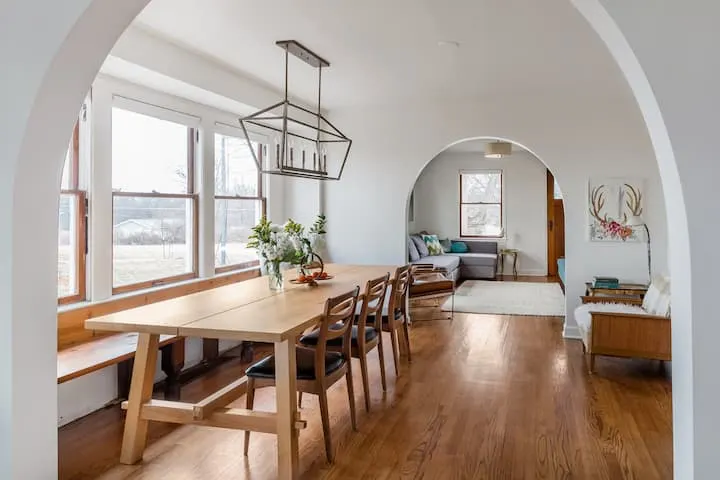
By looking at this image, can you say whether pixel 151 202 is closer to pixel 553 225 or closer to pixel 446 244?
pixel 446 244

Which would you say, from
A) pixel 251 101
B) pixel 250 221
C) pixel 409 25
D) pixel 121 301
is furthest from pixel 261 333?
pixel 250 221

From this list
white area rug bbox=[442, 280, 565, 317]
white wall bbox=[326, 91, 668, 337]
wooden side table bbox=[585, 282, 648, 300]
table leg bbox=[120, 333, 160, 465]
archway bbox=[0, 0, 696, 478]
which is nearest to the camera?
archway bbox=[0, 0, 696, 478]

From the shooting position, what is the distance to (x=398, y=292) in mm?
4457

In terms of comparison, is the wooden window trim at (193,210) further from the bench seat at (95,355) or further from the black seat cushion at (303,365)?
the black seat cushion at (303,365)

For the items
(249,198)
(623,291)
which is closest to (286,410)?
(249,198)

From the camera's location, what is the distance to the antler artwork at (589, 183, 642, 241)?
5445mm

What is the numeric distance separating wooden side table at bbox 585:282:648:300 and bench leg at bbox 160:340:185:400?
12.4ft

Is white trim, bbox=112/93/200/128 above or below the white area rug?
above

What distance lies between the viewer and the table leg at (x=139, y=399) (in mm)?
2887

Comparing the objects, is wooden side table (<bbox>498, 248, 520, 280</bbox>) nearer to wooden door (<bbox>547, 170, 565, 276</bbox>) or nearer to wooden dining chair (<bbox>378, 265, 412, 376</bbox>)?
wooden door (<bbox>547, 170, 565, 276</bbox>)

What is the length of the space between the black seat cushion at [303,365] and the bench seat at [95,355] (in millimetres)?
837

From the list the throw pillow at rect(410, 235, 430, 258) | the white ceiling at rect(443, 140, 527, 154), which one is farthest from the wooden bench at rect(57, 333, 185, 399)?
the white ceiling at rect(443, 140, 527, 154)

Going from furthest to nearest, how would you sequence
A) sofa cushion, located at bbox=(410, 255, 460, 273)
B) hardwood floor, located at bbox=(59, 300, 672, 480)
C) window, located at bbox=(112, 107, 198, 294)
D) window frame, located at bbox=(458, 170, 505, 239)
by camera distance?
1. window frame, located at bbox=(458, 170, 505, 239)
2. sofa cushion, located at bbox=(410, 255, 460, 273)
3. window, located at bbox=(112, 107, 198, 294)
4. hardwood floor, located at bbox=(59, 300, 672, 480)

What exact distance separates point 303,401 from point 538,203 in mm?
8288
